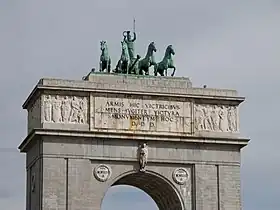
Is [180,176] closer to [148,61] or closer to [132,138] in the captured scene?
[132,138]

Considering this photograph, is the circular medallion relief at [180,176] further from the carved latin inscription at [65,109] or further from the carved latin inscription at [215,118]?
the carved latin inscription at [65,109]

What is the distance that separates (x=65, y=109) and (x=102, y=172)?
3446 millimetres

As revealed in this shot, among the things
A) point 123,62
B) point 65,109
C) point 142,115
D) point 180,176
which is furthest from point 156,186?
point 123,62

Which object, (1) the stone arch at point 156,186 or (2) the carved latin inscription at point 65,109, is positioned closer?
(2) the carved latin inscription at point 65,109

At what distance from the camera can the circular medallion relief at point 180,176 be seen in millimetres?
53156

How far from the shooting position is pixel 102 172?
52375 millimetres

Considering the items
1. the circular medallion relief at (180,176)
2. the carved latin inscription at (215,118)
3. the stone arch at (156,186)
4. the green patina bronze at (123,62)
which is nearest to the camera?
the stone arch at (156,186)

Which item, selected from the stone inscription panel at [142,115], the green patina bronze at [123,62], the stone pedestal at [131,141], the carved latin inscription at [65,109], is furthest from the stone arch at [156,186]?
the green patina bronze at [123,62]

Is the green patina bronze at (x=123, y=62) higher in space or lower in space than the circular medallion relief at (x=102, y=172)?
higher

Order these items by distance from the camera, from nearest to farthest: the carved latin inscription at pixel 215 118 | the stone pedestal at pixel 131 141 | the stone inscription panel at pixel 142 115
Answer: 1. the stone pedestal at pixel 131 141
2. the stone inscription panel at pixel 142 115
3. the carved latin inscription at pixel 215 118

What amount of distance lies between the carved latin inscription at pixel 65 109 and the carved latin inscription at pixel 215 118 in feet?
18.2

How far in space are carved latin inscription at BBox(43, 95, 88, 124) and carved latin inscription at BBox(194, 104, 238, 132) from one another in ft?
18.2

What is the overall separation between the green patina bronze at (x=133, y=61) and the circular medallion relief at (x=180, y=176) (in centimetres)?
480

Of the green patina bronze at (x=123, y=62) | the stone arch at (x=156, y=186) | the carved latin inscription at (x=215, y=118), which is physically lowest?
the stone arch at (x=156, y=186)
